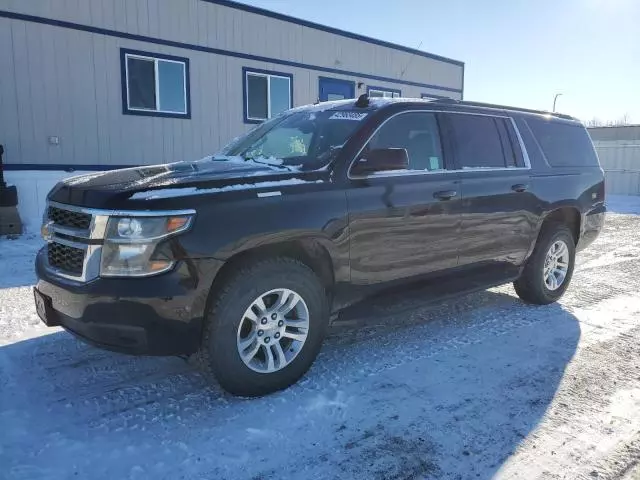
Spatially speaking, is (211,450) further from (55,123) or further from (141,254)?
(55,123)

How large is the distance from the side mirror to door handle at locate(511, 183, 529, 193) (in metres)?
1.67

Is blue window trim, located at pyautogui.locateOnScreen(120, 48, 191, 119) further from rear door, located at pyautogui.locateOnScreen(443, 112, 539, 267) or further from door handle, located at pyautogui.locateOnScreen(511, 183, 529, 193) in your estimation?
door handle, located at pyautogui.locateOnScreen(511, 183, 529, 193)

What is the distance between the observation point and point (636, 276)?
→ 665cm

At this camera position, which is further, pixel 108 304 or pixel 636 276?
pixel 636 276

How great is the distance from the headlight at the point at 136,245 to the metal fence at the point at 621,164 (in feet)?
70.2

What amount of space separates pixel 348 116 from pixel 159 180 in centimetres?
161

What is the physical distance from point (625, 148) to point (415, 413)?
21681 millimetres

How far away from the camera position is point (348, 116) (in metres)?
4.04

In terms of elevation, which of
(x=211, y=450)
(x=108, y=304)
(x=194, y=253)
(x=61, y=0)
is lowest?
(x=211, y=450)

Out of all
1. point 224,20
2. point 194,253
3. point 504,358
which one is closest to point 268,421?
point 194,253

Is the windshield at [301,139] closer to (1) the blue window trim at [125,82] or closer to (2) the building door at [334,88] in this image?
(1) the blue window trim at [125,82]

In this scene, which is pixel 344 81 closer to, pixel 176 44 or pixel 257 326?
pixel 176 44

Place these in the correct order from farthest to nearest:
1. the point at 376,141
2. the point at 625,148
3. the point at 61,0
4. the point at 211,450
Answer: the point at 625,148 → the point at 61,0 → the point at 376,141 → the point at 211,450

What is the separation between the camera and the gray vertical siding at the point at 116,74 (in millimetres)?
9328
